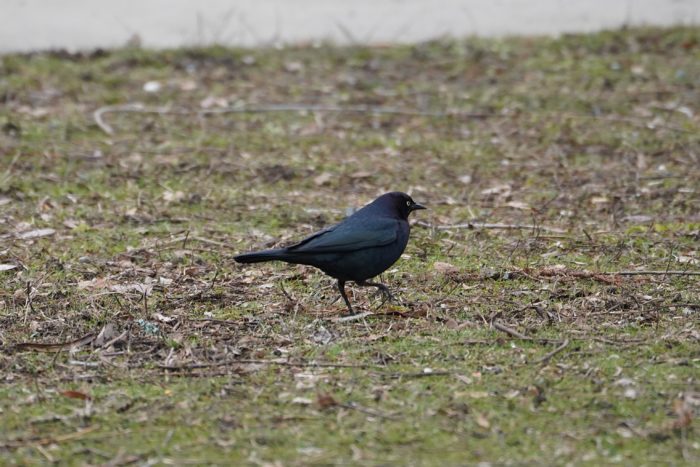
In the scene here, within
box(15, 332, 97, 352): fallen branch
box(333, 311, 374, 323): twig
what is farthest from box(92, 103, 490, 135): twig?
box(15, 332, 97, 352): fallen branch

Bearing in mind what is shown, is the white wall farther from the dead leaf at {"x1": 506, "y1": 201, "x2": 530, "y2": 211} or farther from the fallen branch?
the fallen branch

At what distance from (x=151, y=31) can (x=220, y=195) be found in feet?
14.6

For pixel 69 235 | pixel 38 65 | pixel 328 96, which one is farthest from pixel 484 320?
pixel 38 65

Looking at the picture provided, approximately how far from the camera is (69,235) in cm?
725

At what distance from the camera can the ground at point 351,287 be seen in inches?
171

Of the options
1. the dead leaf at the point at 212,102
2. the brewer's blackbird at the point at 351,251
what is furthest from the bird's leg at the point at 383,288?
the dead leaf at the point at 212,102

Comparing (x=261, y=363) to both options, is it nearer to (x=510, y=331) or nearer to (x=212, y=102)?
(x=510, y=331)

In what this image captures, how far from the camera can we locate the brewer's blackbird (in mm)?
5625

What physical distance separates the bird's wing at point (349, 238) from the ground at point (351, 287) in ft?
1.21

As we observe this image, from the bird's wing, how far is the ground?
1.21 ft

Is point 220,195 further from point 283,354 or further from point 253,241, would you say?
point 283,354

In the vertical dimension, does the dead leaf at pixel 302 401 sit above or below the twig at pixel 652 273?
below

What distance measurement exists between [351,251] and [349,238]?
0.09 metres

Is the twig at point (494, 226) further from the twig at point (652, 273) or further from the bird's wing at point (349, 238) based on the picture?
the bird's wing at point (349, 238)
